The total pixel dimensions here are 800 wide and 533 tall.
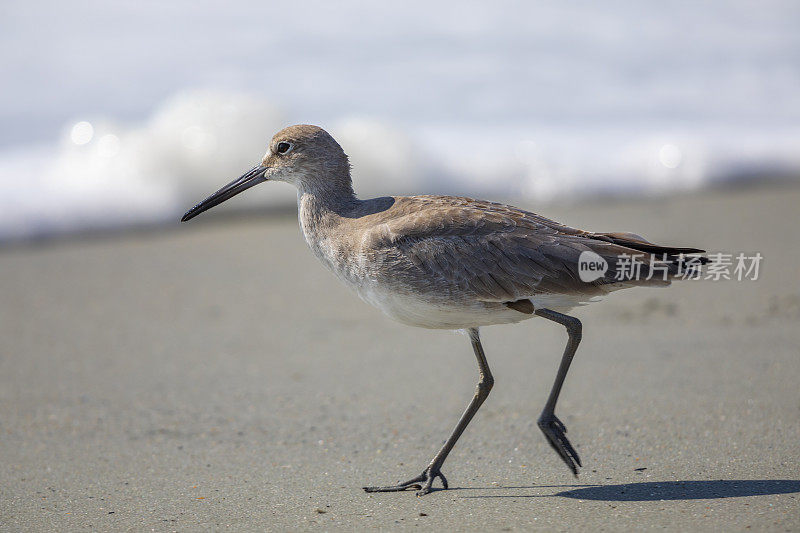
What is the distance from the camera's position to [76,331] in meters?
6.58

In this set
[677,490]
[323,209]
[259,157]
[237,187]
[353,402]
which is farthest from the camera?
[259,157]

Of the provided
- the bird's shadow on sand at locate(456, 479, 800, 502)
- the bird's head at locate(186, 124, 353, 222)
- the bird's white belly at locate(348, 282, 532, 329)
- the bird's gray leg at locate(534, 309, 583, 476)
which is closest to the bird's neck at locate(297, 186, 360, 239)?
the bird's head at locate(186, 124, 353, 222)

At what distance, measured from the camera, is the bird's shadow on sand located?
360cm

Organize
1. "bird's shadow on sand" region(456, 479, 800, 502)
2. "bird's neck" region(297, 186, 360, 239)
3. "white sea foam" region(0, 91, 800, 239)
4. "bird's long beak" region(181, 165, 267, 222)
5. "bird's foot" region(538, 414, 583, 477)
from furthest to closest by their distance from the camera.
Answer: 1. "white sea foam" region(0, 91, 800, 239)
2. "bird's long beak" region(181, 165, 267, 222)
3. "bird's neck" region(297, 186, 360, 239)
4. "bird's foot" region(538, 414, 583, 477)
5. "bird's shadow on sand" region(456, 479, 800, 502)

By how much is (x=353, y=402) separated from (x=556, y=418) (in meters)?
1.56

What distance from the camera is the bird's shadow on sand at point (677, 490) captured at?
3600 mm

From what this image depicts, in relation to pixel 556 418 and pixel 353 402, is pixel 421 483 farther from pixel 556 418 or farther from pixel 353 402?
pixel 353 402

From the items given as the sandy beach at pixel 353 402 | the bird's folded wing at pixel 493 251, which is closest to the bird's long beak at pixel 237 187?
the bird's folded wing at pixel 493 251

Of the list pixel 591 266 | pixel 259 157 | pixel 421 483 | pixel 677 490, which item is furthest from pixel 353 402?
pixel 259 157

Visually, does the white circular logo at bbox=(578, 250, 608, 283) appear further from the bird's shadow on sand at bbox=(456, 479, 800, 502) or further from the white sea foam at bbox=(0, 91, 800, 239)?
the white sea foam at bbox=(0, 91, 800, 239)

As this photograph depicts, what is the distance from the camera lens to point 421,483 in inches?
155

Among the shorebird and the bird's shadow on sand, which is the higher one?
the shorebird

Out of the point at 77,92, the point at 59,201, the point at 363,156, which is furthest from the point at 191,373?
the point at 77,92

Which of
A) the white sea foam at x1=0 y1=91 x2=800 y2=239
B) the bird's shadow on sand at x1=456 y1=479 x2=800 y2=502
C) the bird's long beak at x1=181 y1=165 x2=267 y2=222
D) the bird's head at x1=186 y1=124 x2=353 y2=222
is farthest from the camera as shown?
the white sea foam at x1=0 y1=91 x2=800 y2=239
